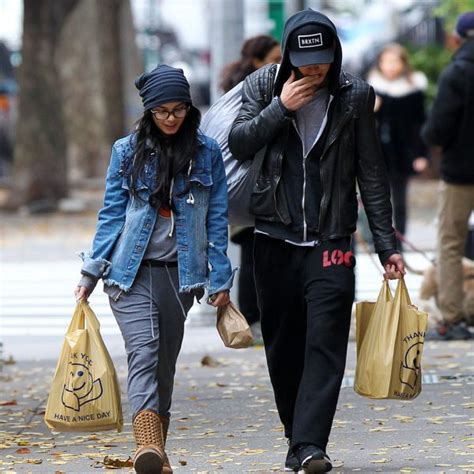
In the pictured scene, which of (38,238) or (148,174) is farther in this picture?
(38,238)

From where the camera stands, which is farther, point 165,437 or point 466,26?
point 466,26

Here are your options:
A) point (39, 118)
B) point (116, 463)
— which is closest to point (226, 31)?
point (116, 463)

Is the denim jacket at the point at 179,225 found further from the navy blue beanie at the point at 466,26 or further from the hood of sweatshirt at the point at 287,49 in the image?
the navy blue beanie at the point at 466,26

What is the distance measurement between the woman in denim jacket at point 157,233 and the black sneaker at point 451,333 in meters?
4.47

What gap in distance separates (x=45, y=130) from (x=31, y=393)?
598 inches

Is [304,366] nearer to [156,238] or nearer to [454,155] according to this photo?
[156,238]

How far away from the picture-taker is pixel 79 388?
6.12m

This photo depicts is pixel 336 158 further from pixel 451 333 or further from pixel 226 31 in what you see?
pixel 226 31

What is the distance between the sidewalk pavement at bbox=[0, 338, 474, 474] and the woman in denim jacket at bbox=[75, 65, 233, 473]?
27.8 inches

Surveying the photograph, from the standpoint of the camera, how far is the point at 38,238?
20656 millimetres

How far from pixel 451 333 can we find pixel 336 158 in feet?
14.9

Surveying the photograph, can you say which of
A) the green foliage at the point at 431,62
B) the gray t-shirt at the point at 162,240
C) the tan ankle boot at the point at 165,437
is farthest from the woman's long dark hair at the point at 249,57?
the green foliage at the point at 431,62

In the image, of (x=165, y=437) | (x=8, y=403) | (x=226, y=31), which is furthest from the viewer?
(x=226, y=31)

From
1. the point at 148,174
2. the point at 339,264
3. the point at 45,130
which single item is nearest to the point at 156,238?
the point at 148,174
